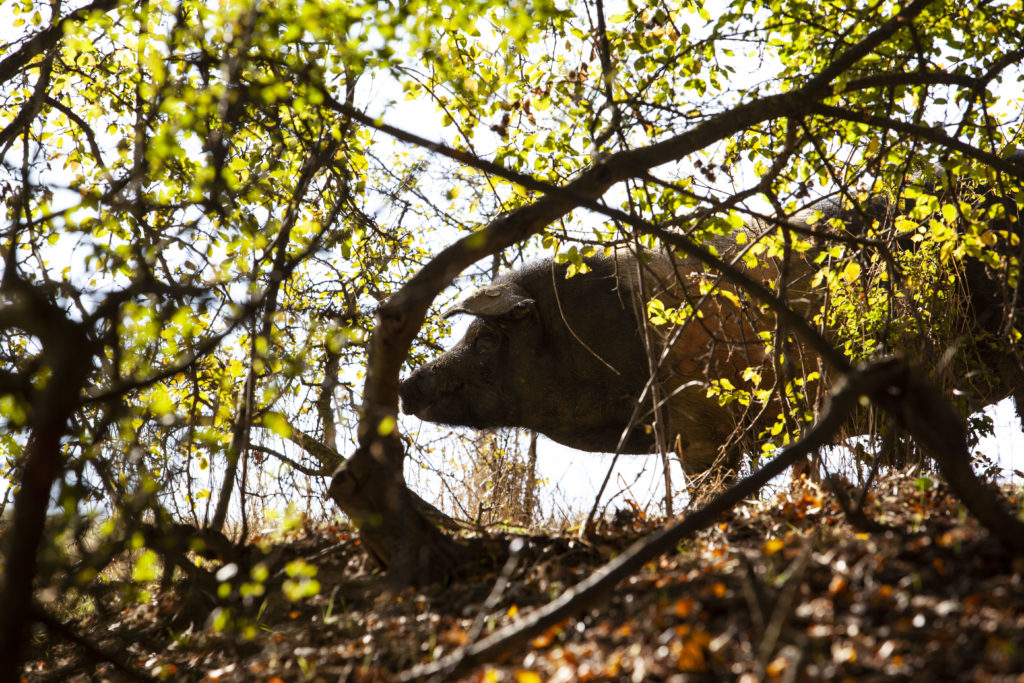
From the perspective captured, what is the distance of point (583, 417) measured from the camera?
8492mm

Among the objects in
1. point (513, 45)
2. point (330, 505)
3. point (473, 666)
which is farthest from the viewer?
point (330, 505)

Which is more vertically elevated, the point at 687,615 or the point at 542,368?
the point at 542,368

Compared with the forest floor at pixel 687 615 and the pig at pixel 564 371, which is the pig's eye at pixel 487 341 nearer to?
the pig at pixel 564 371

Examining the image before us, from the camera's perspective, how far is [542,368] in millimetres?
8516

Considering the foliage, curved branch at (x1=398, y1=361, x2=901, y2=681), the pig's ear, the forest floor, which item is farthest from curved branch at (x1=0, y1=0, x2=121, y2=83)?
the pig's ear

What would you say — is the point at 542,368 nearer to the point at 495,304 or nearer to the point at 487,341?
the point at 487,341

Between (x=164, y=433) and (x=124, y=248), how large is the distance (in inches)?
31.7

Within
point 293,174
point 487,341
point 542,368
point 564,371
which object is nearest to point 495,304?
point 487,341

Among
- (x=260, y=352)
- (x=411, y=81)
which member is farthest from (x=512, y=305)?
(x=260, y=352)

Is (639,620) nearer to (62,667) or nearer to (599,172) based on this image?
(599,172)

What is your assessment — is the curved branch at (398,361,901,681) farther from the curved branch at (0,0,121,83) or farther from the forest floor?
the curved branch at (0,0,121,83)

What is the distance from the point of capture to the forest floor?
224 centimetres

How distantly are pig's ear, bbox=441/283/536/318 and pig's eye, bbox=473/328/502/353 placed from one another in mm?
359

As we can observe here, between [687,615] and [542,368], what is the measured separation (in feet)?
19.5
